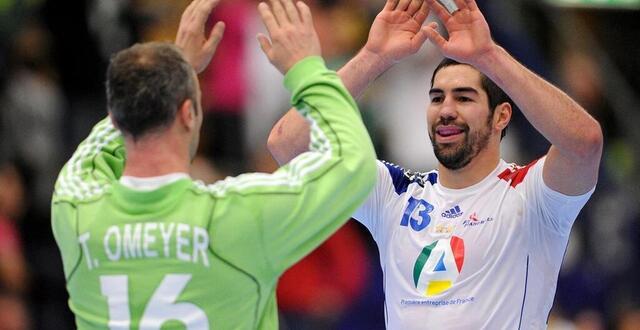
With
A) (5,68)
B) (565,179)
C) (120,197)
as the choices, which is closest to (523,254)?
(565,179)

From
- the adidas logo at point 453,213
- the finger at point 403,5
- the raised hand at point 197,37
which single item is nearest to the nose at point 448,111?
the adidas logo at point 453,213

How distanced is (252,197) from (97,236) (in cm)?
68

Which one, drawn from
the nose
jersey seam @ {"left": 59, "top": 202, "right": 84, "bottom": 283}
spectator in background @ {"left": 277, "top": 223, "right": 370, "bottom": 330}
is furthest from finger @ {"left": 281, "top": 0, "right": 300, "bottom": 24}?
spectator in background @ {"left": 277, "top": 223, "right": 370, "bottom": 330}

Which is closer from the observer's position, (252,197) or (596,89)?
(252,197)

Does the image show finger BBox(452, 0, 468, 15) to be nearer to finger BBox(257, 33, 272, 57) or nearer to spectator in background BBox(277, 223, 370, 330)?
finger BBox(257, 33, 272, 57)

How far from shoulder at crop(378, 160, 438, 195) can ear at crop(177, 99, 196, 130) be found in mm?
2330

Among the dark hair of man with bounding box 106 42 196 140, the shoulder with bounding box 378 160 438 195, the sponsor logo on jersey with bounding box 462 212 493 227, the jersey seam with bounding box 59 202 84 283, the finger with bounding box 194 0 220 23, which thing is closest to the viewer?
the dark hair of man with bounding box 106 42 196 140

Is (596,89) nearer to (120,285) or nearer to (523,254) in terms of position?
(523,254)

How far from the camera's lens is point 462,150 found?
684 cm

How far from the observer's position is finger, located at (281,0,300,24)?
17.2 feet

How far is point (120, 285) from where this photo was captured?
5.01 m

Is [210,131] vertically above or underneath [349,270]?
above

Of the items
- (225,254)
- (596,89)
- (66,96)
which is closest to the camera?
(225,254)

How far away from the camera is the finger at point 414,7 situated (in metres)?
6.50
